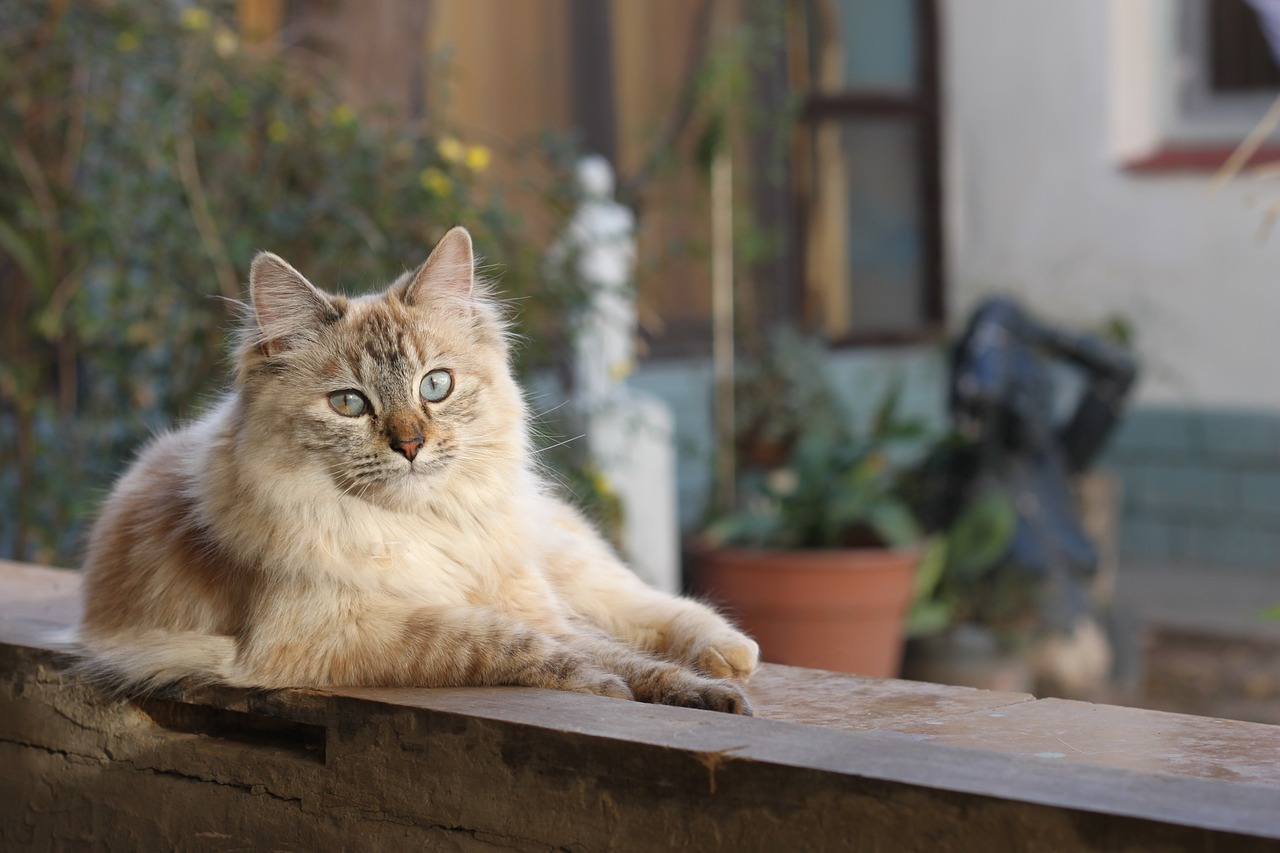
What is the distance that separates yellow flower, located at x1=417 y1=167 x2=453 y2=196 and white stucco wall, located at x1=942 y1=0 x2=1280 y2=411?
4.85m

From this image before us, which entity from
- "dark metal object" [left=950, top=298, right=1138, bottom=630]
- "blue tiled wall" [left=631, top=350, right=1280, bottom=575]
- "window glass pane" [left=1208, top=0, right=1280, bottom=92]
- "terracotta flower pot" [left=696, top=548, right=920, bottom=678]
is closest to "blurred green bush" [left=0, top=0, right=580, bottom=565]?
"terracotta flower pot" [left=696, top=548, right=920, bottom=678]

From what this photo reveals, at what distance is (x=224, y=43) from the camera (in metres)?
3.99

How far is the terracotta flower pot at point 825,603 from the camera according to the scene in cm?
492

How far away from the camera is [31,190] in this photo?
13.1 ft

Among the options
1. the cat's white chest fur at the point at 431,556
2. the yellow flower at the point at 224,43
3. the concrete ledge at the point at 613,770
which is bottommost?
the concrete ledge at the point at 613,770

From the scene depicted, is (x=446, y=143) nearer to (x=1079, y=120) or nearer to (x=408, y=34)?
(x=408, y=34)

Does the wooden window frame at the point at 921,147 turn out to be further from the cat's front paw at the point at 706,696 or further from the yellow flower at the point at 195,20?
the cat's front paw at the point at 706,696

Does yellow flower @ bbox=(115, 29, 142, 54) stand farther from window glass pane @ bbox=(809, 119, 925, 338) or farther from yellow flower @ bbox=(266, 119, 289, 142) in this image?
window glass pane @ bbox=(809, 119, 925, 338)

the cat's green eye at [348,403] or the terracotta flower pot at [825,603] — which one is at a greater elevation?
the cat's green eye at [348,403]

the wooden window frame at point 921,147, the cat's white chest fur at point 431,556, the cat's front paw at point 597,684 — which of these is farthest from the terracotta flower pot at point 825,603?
the wooden window frame at point 921,147

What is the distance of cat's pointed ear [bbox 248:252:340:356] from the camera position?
2.05 meters

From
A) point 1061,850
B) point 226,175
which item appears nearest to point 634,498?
point 226,175

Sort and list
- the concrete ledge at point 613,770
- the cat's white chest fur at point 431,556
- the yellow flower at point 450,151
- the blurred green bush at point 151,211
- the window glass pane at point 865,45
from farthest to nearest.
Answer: the window glass pane at point 865,45, the yellow flower at point 450,151, the blurred green bush at point 151,211, the cat's white chest fur at point 431,556, the concrete ledge at point 613,770

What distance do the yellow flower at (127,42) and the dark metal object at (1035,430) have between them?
3.52m
